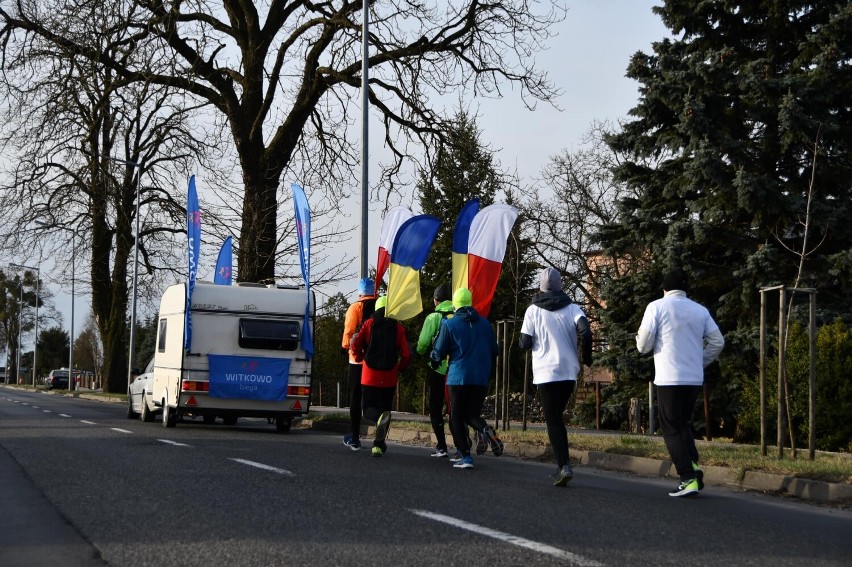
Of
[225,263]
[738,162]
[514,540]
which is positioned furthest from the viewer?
[225,263]

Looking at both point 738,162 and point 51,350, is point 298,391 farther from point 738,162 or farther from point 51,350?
point 51,350

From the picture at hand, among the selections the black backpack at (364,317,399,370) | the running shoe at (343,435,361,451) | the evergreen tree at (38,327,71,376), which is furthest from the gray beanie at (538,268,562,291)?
the evergreen tree at (38,327,71,376)

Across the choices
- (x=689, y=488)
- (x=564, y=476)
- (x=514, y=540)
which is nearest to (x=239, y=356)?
(x=564, y=476)

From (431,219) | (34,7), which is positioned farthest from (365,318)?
(34,7)

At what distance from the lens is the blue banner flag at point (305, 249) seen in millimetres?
18938

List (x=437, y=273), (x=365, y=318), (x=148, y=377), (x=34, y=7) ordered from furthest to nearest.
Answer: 1. (x=437, y=273)
2. (x=34, y=7)
3. (x=148, y=377)
4. (x=365, y=318)

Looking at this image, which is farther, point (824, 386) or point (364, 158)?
point (364, 158)

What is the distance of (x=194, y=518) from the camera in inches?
281

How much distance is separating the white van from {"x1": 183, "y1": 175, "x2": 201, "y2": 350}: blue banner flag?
14cm

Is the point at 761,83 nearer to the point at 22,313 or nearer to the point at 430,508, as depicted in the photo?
the point at 430,508

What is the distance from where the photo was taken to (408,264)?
1523 cm

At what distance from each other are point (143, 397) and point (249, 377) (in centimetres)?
411

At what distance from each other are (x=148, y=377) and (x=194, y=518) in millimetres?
14722

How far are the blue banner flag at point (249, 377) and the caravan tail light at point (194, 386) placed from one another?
99 millimetres
